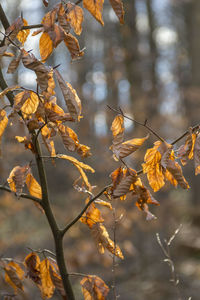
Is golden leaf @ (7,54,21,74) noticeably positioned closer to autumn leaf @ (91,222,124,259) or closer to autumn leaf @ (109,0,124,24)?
autumn leaf @ (109,0,124,24)

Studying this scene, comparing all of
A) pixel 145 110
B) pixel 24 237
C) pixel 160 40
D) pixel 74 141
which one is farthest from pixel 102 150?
pixel 160 40

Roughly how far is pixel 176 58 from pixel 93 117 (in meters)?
4.19

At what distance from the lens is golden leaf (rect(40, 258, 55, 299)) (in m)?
1.44

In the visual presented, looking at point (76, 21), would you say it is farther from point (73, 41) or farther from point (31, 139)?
point (31, 139)

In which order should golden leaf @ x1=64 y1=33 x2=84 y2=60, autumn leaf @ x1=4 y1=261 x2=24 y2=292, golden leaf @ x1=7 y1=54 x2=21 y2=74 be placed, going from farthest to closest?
autumn leaf @ x1=4 y1=261 x2=24 y2=292 < golden leaf @ x1=64 y1=33 x2=84 y2=60 < golden leaf @ x1=7 y1=54 x2=21 y2=74

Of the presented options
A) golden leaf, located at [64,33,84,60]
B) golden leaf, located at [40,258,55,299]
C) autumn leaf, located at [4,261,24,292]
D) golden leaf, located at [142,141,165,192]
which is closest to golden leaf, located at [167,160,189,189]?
golden leaf, located at [142,141,165,192]

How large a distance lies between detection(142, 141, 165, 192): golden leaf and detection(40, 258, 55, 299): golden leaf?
0.55 m

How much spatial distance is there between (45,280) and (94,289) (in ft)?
0.65

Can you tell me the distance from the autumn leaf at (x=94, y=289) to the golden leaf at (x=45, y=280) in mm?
139

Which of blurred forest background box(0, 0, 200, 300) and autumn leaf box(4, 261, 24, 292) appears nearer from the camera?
autumn leaf box(4, 261, 24, 292)

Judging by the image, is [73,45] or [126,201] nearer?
[73,45]

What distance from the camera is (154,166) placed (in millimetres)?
1221

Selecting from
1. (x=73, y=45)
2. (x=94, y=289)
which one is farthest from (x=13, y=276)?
(x=73, y=45)

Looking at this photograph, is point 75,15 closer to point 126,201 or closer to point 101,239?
point 101,239
